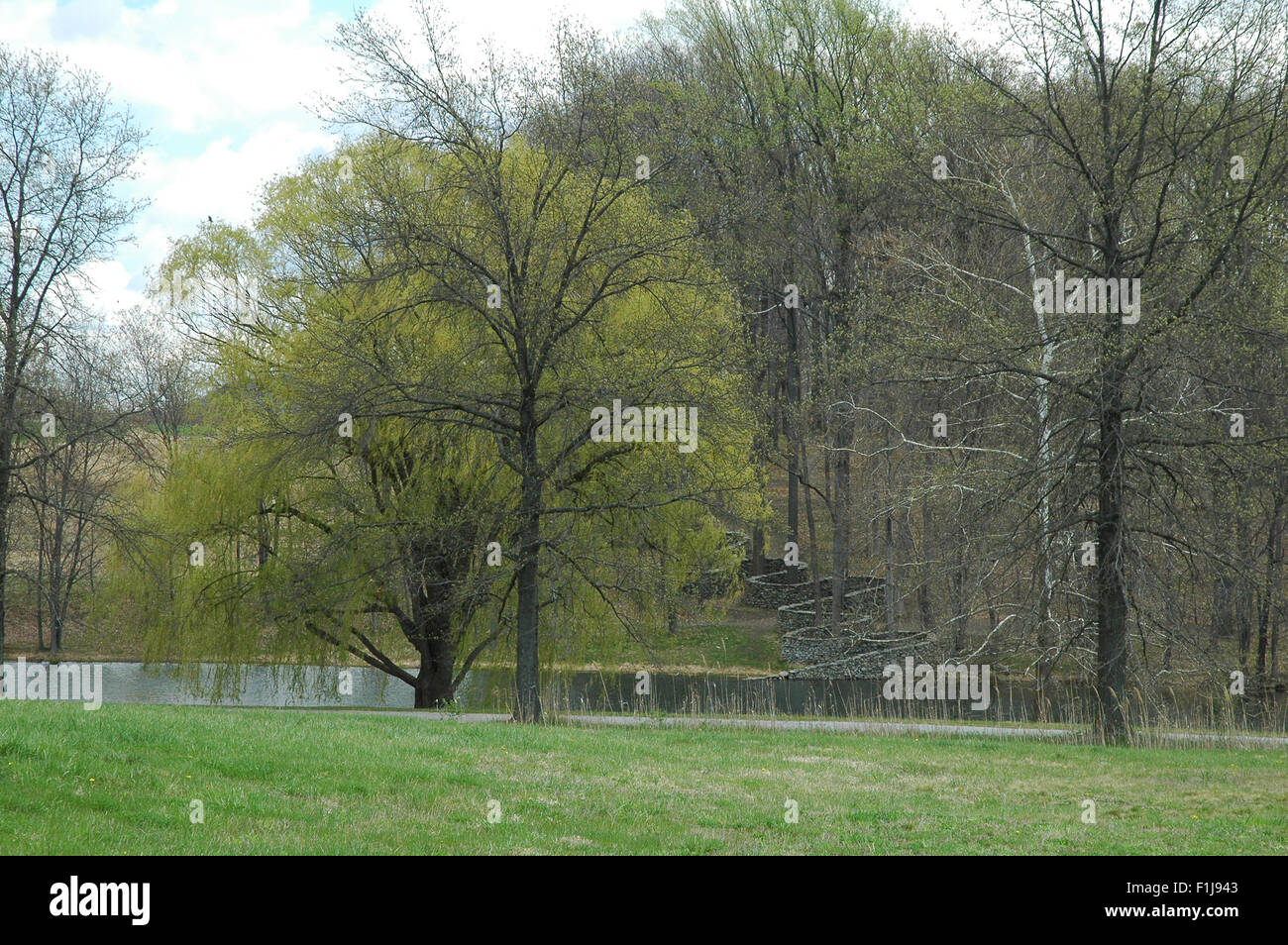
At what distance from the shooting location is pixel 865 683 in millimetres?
32625

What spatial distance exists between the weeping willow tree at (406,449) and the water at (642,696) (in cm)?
101

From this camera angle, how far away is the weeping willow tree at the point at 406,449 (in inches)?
669

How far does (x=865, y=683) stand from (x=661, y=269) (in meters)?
18.4

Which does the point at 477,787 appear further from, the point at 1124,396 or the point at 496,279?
the point at 1124,396

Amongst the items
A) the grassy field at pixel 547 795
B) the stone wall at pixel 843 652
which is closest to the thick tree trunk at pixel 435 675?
the grassy field at pixel 547 795

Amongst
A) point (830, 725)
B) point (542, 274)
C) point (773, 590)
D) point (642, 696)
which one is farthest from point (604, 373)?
point (773, 590)

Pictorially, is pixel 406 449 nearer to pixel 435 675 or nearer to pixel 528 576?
pixel 435 675

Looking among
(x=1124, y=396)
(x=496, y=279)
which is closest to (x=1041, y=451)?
(x=1124, y=396)

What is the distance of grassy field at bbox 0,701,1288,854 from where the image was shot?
6738 mm

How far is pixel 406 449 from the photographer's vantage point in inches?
864

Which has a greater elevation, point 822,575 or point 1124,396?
point 1124,396

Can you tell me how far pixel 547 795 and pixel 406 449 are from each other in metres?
14.2

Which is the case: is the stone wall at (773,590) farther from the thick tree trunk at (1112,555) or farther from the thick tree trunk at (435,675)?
the thick tree trunk at (1112,555)

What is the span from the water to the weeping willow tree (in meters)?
1.01
